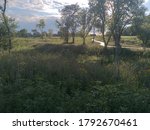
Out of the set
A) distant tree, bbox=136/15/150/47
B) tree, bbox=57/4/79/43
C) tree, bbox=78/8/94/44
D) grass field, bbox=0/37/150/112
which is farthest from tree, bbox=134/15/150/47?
grass field, bbox=0/37/150/112

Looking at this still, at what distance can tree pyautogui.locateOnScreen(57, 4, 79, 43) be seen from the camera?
8019 centimetres

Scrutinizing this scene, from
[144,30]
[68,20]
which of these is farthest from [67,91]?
[68,20]

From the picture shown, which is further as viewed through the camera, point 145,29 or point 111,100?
point 145,29

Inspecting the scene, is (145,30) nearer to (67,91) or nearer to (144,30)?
(144,30)

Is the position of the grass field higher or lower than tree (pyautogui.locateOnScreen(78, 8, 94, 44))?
lower

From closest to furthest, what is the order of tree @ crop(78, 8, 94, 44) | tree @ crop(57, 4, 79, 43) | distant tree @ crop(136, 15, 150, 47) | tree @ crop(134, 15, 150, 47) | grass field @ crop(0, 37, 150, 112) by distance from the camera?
grass field @ crop(0, 37, 150, 112) < tree @ crop(134, 15, 150, 47) < distant tree @ crop(136, 15, 150, 47) < tree @ crop(78, 8, 94, 44) < tree @ crop(57, 4, 79, 43)

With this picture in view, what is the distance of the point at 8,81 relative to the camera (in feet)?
42.0

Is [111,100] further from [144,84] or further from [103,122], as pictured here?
[144,84]

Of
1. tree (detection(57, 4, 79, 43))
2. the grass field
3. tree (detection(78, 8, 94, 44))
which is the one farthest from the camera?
tree (detection(57, 4, 79, 43))

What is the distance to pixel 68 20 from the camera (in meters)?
81.1

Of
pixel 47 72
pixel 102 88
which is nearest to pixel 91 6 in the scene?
pixel 47 72

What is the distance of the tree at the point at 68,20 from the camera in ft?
263

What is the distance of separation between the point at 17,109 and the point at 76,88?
334 centimetres

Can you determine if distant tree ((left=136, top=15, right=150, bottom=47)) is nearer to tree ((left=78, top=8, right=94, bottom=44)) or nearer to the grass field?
tree ((left=78, top=8, right=94, bottom=44))
